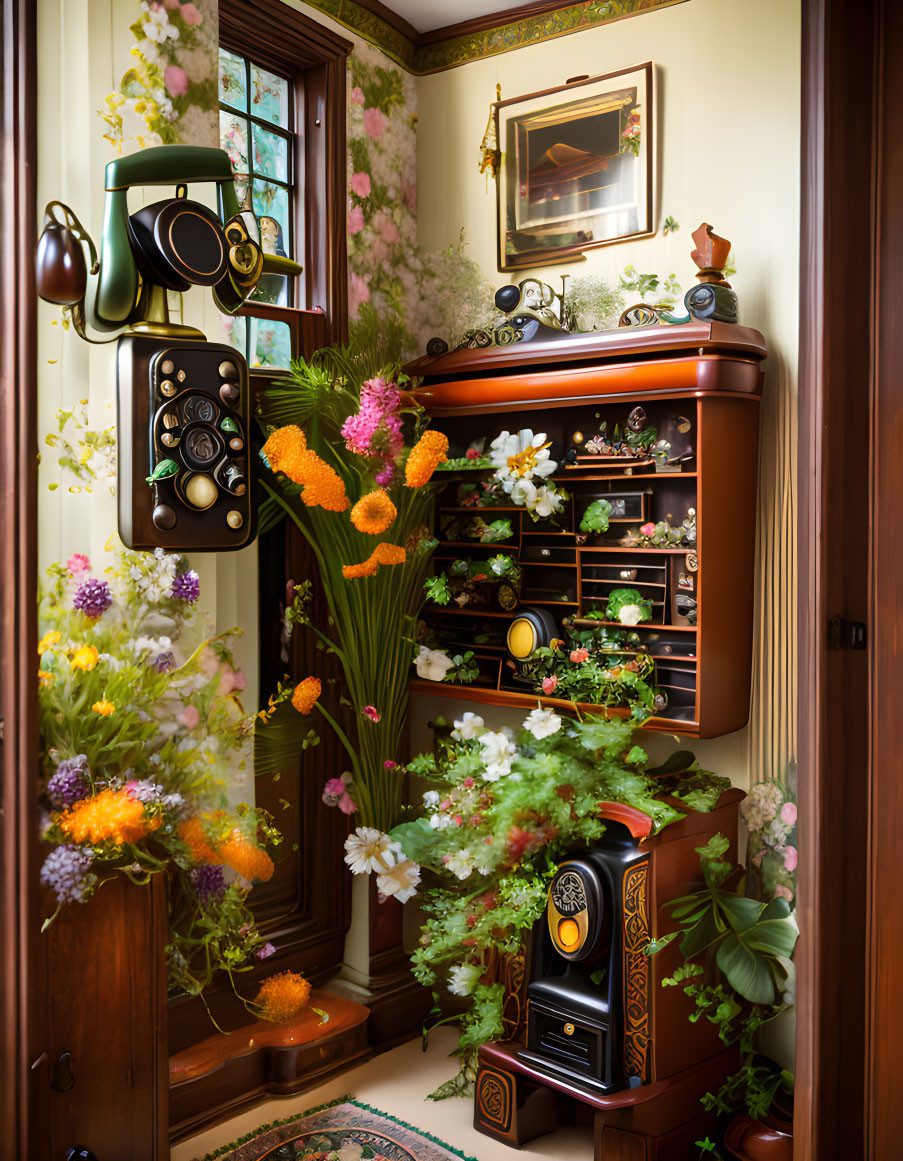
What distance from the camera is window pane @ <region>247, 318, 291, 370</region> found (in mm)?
2854

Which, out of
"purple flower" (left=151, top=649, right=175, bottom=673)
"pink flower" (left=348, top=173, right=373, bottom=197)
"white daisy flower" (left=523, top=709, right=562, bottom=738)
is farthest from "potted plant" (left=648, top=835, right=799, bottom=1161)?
"pink flower" (left=348, top=173, right=373, bottom=197)

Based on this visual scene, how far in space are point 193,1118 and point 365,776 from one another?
3.23 feet

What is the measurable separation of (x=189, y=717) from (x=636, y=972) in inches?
48.6

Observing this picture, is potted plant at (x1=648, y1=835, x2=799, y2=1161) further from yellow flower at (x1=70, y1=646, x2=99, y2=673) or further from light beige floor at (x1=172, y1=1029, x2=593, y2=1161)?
yellow flower at (x1=70, y1=646, x2=99, y2=673)

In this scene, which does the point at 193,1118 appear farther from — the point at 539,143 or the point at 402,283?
the point at 539,143

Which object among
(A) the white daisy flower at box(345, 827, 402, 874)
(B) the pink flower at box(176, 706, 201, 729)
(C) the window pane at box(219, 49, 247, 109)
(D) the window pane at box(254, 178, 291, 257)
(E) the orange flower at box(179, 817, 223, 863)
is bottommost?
(A) the white daisy flower at box(345, 827, 402, 874)

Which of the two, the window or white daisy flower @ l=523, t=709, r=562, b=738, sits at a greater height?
the window

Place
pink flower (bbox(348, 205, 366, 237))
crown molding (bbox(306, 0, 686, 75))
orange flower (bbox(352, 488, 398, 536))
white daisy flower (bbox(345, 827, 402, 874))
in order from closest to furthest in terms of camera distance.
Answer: orange flower (bbox(352, 488, 398, 536)) → white daisy flower (bbox(345, 827, 402, 874)) → crown molding (bbox(306, 0, 686, 75)) → pink flower (bbox(348, 205, 366, 237))

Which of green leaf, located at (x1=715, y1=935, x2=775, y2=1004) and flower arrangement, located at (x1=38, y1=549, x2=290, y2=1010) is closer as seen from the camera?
flower arrangement, located at (x1=38, y1=549, x2=290, y2=1010)

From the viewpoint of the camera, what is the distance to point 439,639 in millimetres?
3104

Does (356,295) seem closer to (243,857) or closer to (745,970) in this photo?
(243,857)

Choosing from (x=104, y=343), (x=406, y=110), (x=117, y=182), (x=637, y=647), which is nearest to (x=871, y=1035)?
(x=637, y=647)

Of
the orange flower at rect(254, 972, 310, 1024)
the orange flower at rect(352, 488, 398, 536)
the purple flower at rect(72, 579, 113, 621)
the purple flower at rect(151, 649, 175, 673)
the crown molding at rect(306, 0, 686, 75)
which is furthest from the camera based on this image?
the crown molding at rect(306, 0, 686, 75)

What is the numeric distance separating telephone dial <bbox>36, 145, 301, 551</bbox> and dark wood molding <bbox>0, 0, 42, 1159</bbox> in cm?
11
